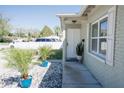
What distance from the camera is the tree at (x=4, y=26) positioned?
89.8ft

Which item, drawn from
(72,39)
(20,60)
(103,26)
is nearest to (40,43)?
(72,39)

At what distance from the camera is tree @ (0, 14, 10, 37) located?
2738 cm

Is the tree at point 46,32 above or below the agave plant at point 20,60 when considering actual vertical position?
above

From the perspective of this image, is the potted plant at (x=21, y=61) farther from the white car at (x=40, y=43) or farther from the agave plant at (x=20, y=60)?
the white car at (x=40, y=43)

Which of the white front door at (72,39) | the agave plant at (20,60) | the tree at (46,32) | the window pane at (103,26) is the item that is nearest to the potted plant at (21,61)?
the agave plant at (20,60)

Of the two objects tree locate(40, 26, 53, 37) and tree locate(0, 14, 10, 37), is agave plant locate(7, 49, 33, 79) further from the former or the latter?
tree locate(40, 26, 53, 37)

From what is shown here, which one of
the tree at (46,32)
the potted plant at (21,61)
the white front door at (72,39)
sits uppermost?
the tree at (46,32)

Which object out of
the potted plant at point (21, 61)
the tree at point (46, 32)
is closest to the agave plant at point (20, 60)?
the potted plant at point (21, 61)

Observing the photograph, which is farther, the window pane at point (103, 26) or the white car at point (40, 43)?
the white car at point (40, 43)

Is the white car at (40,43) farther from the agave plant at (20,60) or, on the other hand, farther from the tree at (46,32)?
the tree at (46,32)

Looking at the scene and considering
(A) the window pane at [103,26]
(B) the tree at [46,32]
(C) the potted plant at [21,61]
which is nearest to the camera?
(A) the window pane at [103,26]

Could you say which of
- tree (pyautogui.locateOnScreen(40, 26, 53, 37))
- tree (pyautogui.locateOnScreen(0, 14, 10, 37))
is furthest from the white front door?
tree (pyautogui.locateOnScreen(40, 26, 53, 37))

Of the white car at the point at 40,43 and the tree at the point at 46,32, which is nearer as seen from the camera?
the white car at the point at 40,43

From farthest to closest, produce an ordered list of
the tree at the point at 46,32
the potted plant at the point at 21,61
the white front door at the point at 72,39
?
the tree at the point at 46,32 < the white front door at the point at 72,39 < the potted plant at the point at 21,61
